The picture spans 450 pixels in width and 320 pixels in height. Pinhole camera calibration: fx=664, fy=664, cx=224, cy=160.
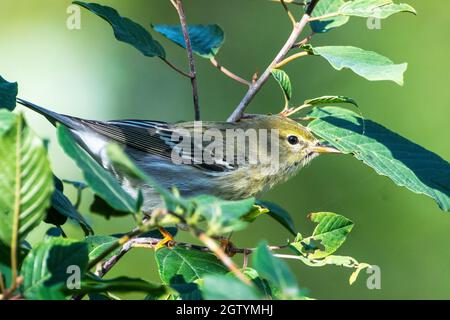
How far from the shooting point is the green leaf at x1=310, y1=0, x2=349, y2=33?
273cm

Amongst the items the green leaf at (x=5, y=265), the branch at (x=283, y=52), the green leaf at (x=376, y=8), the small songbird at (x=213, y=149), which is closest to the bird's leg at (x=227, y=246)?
the branch at (x=283, y=52)

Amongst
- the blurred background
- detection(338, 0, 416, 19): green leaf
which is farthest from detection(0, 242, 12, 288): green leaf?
the blurred background

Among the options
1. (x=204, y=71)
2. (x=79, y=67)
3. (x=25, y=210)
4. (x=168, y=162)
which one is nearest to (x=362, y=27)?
(x=204, y=71)

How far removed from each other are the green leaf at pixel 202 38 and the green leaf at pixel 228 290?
1.90 metres

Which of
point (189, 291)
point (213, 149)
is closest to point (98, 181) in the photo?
point (189, 291)

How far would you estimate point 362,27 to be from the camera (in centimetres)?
489

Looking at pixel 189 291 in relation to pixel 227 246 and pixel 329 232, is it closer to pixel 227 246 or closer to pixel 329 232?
pixel 329 232

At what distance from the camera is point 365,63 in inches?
86.6

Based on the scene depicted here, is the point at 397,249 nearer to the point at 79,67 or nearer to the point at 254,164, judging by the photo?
the point at 254,164

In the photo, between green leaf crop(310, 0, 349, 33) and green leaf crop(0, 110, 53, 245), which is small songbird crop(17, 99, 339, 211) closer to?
green leaf crop(310, 0, 349, 33)

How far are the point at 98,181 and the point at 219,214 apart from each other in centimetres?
27

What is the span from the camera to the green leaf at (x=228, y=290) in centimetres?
108

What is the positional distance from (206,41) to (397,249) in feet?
7.68

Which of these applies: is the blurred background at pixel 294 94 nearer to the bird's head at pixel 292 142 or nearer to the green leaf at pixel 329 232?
the bird's head at pixel 292 142
